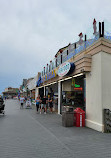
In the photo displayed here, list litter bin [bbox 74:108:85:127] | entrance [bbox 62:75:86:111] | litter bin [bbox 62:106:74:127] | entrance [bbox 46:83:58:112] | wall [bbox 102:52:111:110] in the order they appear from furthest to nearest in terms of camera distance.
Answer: entrance [bbox 46:83:58:112], entrance [bbox 62:75:86:111], litter bin [bbox 74:108:85:127], litter bin [bbox 62:106:74:127], wall [bbox 102:52:111:110]

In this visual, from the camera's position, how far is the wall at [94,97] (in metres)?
7.80

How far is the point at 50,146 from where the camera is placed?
5.21 m

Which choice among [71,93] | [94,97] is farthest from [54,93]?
[94,97]

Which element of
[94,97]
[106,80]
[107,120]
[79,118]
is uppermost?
[106,80]

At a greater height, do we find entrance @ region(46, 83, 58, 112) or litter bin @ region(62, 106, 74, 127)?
entrance @ region(46, 83, 58, 112)

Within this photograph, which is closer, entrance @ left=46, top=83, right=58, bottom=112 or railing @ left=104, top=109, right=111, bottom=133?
railing @ left=104, top=109, right=111, bottom=133

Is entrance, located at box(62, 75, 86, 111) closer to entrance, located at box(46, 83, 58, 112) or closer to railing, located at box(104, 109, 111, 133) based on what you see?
entrance, located at box(46, 83, 58, 112)

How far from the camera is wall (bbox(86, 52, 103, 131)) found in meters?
7.80

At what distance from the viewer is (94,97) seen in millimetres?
8336

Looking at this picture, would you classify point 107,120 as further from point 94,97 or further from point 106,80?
point 106,80

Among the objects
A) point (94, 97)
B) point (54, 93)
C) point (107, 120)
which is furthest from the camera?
point (54, 93)

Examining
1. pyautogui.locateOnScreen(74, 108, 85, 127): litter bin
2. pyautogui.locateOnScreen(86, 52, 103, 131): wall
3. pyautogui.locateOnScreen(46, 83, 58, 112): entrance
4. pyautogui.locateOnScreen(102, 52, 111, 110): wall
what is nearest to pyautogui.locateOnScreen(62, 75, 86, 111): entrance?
pyautogui.locateOnScreen(46, 83, 58, 112): entrance

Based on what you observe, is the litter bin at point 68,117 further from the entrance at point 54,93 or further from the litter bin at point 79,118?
the entrance at point 54,93

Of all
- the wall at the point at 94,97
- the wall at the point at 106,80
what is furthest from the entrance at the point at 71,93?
the wall at the point at 106,80
